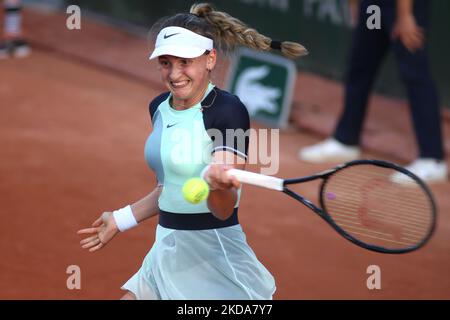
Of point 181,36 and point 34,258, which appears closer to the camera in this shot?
point 181,36

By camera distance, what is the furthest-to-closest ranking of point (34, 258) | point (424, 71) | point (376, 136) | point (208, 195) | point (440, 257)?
1. point (376, 136)
2. point (424, 71)
3. point (440, 257)
4. point (34, 258)
5. point (208, 195)

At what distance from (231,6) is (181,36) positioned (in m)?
6.02

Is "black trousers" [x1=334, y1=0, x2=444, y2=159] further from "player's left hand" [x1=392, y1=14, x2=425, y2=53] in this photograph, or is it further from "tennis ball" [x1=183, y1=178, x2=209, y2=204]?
"tennis ball" [x1=183, y1=178, x2=209, y2=204]

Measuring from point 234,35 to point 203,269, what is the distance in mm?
820

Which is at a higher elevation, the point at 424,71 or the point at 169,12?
the point at 424,71

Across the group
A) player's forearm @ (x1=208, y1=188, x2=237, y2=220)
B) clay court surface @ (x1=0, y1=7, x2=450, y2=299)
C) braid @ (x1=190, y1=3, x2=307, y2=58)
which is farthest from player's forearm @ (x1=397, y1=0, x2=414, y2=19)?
player's forearm @ (x1=208, y1=188, x2=237, y2=220)

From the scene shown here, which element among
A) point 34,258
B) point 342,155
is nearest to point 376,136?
point 342,155

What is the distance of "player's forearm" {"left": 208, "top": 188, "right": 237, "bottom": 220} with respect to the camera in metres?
3.46

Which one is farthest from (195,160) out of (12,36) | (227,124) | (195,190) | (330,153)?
(12,36)

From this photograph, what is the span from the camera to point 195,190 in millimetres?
3336

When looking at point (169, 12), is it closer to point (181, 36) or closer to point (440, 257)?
point (440, 257)

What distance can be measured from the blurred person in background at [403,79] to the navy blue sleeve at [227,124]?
369cm

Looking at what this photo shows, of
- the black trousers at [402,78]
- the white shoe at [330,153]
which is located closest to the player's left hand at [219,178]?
the black trousers at [402,78]

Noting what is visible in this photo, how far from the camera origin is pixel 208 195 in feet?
11.3
